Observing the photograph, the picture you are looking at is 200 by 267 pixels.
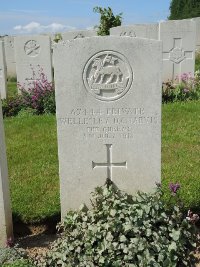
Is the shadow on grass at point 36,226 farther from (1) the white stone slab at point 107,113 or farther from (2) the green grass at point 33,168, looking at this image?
(1) the white stone slab at point 107,113

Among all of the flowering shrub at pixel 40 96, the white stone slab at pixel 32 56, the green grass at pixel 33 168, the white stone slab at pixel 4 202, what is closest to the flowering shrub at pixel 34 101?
the flowering shrub at pixel 40 96

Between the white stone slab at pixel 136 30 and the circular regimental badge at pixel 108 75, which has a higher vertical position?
the white stone slab at pixel 136 30

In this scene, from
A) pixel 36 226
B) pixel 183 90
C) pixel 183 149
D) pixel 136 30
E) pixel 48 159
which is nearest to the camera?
pixel 36 226

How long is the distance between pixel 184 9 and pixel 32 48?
29.9 metres

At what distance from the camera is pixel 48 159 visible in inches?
211

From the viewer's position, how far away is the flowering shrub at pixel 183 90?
8672 millimetres

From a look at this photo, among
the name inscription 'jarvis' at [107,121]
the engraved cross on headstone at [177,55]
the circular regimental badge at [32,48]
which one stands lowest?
the name inscription 'jarvis' at [107,121]

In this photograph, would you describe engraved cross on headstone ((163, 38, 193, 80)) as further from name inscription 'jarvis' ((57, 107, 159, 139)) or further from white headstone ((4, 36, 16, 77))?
white headstone ((4, 36, 16, 77))

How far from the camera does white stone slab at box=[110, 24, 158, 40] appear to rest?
33.3 ft

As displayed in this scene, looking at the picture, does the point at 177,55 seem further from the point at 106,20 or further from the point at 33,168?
the point at 33,168

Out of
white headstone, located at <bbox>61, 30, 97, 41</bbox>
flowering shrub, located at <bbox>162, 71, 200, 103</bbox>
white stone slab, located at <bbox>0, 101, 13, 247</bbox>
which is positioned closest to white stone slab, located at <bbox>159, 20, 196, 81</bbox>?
flowering shrub, located at <bbox>162, 71, 200, 103</bbox>

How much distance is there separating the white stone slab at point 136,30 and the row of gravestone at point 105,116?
23.7ft

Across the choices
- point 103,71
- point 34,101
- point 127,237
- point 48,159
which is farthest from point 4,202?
point 34,101

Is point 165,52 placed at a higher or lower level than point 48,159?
higher
